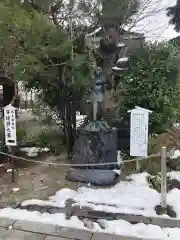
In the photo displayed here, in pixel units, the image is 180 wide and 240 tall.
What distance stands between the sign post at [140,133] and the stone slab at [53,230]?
1966 millimetres

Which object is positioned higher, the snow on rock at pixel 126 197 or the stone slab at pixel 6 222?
the snow on rock at pixel 126 197

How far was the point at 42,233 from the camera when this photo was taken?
12.3ft

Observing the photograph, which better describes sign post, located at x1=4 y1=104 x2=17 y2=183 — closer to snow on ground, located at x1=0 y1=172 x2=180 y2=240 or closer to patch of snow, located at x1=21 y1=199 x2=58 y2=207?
patch of snow, located at x1=21 y1=199 x2=58 y2=207

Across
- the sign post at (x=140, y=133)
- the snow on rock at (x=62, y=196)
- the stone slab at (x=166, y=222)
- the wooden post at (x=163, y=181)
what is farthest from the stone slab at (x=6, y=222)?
the sign post at (x=140, y=133)

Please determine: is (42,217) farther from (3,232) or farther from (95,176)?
(95,176)

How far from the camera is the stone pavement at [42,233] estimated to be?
3.63 metres

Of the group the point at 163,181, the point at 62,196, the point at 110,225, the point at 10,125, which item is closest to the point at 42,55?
the point at 10,125

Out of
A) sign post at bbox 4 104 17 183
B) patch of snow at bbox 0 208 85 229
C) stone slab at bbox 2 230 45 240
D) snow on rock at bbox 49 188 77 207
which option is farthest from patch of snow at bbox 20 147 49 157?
stone slab at bbox 2 230 45 240

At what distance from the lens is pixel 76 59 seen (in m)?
5.89

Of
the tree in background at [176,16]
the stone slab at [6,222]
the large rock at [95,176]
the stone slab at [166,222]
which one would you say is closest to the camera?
the stone slab at [166,222]

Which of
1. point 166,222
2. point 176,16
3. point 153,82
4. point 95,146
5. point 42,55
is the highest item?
point 176,16

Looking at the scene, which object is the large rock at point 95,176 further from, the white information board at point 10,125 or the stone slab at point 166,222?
the stone slab at point 166,222

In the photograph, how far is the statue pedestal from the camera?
235 inches

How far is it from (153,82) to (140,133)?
1645 mm
